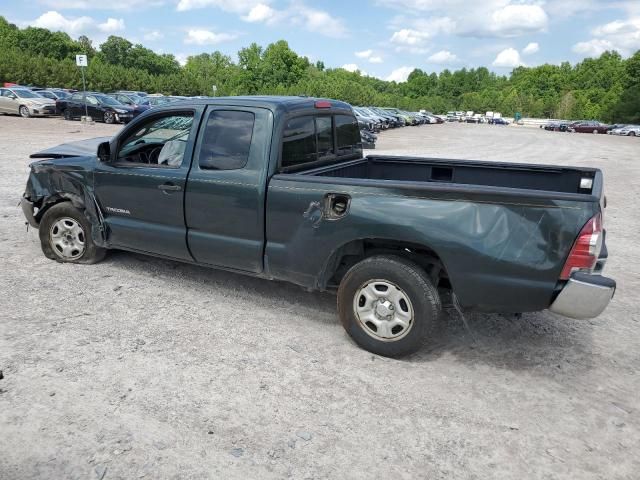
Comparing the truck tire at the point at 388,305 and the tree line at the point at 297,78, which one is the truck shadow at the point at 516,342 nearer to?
the truck tire at the point at 388,305

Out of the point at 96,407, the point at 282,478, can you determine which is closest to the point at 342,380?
the point at 282,478

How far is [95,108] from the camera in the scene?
90.0 ft

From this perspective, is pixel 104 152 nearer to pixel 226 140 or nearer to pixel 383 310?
pixel 226 140

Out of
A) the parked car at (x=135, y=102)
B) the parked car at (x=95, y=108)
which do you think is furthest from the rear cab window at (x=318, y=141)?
the parked car at (x=135, y=102)

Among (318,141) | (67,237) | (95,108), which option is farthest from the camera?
(95,108)

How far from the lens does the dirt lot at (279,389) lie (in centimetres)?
286

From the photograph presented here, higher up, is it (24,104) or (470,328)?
(24,104)

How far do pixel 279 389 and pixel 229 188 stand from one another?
1.73 metres

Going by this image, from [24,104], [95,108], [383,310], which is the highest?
[24,104]

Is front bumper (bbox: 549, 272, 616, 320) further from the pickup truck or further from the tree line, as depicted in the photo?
the tree line

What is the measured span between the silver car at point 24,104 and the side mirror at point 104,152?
89.0ft

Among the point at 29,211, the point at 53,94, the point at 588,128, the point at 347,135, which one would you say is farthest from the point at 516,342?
the point at 588,128

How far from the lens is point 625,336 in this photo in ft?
14.7

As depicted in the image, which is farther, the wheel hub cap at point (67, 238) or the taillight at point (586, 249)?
the wheel hub cap at point (67, 238)
